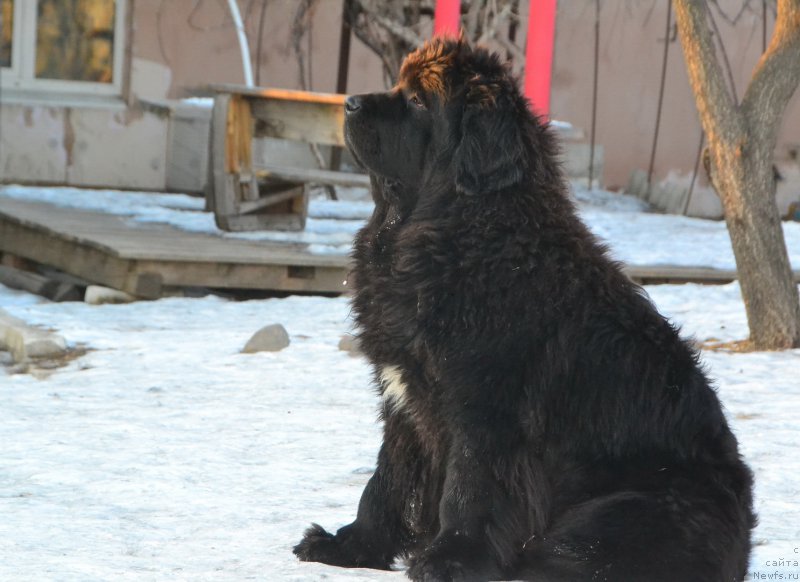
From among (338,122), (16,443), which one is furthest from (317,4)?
(16,443)

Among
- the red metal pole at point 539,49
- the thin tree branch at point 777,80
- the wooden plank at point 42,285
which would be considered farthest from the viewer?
the wooden plank at point 42,285

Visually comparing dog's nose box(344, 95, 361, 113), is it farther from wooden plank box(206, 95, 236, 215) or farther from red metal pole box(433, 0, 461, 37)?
wooden plank box(206, 95, 236, 215)

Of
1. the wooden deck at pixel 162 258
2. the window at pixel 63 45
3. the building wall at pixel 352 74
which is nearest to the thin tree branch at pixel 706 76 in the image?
the wooden deck at pixel 162 258

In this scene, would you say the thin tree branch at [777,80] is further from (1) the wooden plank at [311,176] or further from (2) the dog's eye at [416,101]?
(2) the dog's eye at [416,101]

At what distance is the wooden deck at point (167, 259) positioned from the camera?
7.59 m

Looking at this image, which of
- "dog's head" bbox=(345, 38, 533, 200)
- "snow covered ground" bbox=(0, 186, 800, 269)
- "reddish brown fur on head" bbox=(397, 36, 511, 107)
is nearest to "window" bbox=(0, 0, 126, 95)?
"snow covered ground" bbox=(0, 186, 800, 269)

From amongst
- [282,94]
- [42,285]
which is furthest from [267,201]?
[42,285]

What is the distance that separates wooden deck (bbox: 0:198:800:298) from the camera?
759 centimetres

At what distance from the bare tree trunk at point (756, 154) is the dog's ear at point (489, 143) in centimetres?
336

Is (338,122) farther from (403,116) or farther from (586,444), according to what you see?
(586,444)

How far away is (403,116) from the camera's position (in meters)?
3.29

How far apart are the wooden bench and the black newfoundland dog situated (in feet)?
17.2

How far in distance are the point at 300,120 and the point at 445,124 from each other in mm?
5395

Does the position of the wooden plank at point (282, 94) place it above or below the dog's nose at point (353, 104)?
above
